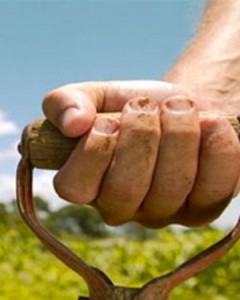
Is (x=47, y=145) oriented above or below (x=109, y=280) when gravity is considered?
above

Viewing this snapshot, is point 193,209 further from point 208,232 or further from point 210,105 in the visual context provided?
point 208,232

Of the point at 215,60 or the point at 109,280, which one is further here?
the point at 215,60

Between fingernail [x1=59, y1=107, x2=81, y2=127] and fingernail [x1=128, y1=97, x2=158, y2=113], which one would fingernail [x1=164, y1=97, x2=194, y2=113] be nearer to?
fingernail [x1=128, y1=97, x2=158, y2=113]

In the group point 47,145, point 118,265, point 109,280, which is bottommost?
point 118,265

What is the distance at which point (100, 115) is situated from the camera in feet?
5.34

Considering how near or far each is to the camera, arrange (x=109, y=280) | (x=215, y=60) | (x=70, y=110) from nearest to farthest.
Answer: (x=109, y=280) → (x=70, y=110) → (x=215, y=60)

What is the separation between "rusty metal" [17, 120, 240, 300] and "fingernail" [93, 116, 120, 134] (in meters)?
0.16

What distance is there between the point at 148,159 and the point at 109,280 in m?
0.20

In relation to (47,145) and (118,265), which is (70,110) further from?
(118,265)

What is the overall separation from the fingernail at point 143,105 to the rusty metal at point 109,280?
8.6 inches

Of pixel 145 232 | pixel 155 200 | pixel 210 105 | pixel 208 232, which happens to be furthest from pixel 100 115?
pixel 145 232

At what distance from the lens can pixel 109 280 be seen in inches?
60.5

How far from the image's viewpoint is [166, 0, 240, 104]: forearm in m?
2.00

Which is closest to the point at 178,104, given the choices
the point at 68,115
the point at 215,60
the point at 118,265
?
the point at 68,115
